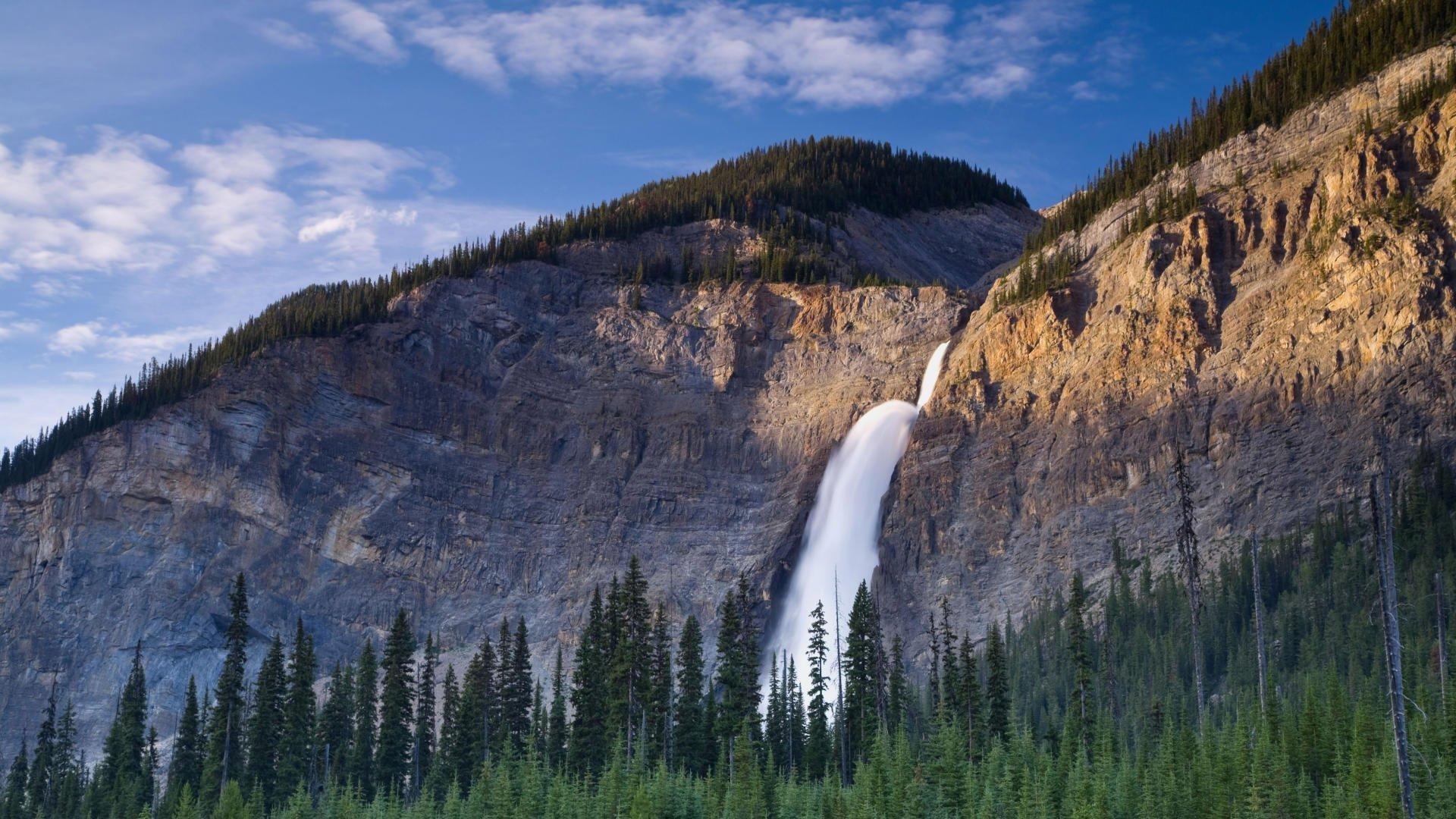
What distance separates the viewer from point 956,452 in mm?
149000

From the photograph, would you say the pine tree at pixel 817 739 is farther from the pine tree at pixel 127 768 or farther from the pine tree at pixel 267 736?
the pine tree at pixel 127 768

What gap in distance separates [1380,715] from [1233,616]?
35.3 metres

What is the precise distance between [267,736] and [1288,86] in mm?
109979

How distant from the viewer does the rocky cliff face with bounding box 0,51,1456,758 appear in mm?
126312

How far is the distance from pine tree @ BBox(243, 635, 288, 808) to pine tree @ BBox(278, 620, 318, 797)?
469mm

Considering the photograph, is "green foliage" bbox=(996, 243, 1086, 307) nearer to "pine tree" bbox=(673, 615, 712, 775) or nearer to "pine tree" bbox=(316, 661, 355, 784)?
"pine tree" bbox=(673, 615, 712, 775)

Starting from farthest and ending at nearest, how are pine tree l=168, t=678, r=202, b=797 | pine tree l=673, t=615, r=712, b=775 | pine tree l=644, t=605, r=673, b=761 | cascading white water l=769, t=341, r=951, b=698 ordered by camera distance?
cascading white water l=769, t=341, r=951, b=698 → pine tree l=168, t=678, r=202, b=797 → pine tree l=673, t=615, r=712, b=775 → pine tree l=644, t=605, r=673, b=761

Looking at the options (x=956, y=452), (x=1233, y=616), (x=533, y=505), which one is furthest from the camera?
(x=533, y=505)

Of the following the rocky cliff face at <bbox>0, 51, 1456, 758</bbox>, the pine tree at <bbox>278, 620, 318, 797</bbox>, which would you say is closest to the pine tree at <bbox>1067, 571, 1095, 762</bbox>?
the rocky cliff face at <bbox>0, 51, 1456, 758</bbox>

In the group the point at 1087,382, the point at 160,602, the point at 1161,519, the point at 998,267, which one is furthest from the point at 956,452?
the point at 160,602

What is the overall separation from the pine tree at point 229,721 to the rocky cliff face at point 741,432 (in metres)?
50.0

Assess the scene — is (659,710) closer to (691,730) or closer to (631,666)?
(691,730)

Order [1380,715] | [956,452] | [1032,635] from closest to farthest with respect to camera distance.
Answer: [1380,715] → [1032,635] → [956,452]

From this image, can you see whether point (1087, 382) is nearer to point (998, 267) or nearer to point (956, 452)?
point (956, 452)
